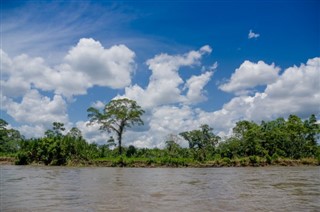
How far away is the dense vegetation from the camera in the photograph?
141 ft

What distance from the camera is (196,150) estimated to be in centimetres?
5559

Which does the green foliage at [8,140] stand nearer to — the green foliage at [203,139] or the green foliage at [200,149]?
the green foliage at [200,149]

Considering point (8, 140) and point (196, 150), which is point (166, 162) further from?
point (8, 140)

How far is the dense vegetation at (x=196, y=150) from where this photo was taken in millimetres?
43125

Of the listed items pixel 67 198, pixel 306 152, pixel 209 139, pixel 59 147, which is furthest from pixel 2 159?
pixel 306 152

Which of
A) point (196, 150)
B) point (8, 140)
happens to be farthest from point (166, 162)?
point (8, 140)

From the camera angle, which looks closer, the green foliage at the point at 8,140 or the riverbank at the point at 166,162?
the riverbank at the point at 166,162

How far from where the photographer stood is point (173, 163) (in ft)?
143

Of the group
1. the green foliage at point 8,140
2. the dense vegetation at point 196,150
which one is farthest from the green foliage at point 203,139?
the green foliage at point 8,140

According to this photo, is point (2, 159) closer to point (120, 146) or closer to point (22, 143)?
point (22, 143)

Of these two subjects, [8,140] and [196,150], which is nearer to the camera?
[196,150]

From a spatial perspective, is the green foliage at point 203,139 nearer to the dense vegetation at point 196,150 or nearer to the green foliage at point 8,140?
the dense vegetation at point 196,150

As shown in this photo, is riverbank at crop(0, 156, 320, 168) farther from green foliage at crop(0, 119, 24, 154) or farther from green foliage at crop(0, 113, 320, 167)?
green foliage at crop(0, 119, 24, 154)

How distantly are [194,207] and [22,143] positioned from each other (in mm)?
40766
